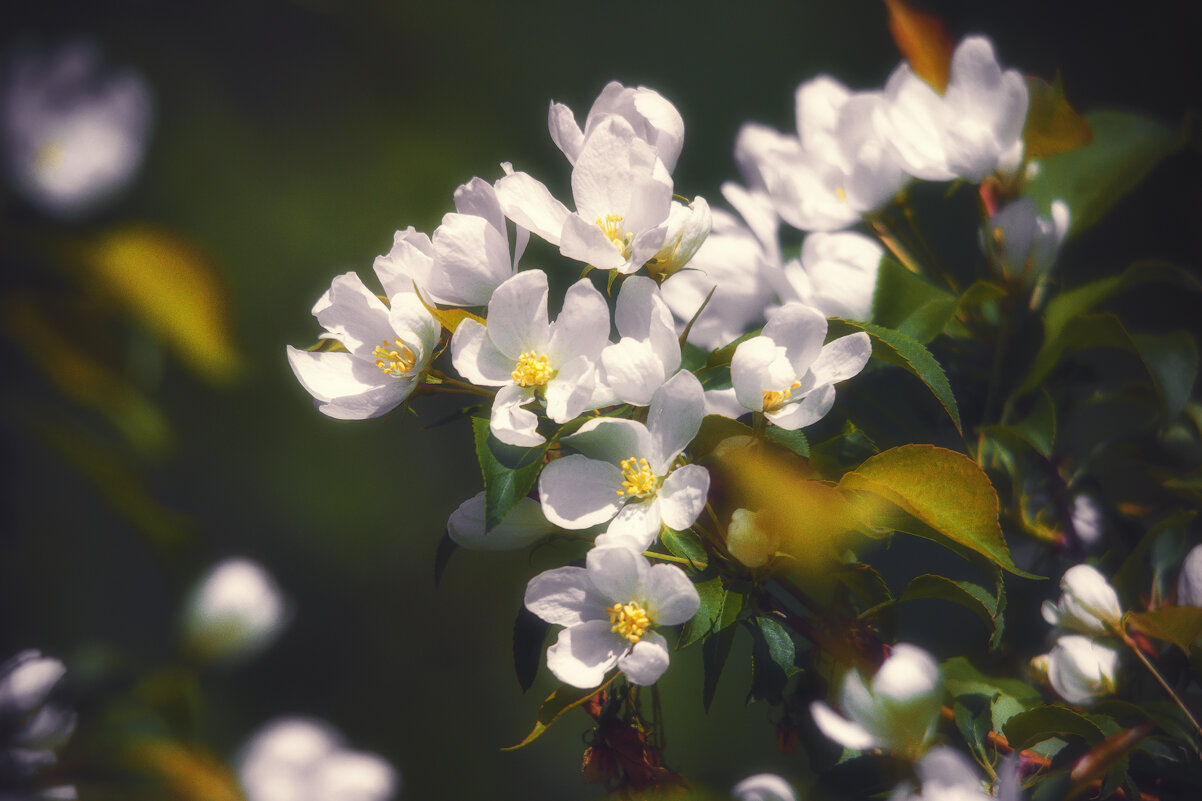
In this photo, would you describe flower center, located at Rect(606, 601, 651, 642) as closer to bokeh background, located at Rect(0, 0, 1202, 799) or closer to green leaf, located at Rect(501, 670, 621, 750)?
green leaf, located at Rect(501, 670, 621, 750)

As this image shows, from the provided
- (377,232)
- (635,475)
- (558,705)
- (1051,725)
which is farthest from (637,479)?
(377,232)

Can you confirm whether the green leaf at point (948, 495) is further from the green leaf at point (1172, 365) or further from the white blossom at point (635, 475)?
the green leaf at point (1172, 365)

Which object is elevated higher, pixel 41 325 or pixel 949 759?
pixel 41 325

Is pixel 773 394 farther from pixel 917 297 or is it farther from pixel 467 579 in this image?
pixel 467 579

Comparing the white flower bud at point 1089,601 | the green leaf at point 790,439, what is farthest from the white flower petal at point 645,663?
the white flower bud at point 1089,601

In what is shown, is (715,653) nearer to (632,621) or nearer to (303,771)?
(632,621)

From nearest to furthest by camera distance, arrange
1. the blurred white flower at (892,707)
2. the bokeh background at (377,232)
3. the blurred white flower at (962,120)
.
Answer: the blurred white flower at (892,707), the blurred white flower at (962,120), the bokeh background at (377,232)

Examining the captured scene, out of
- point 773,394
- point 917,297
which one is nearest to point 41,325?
point 773,394
